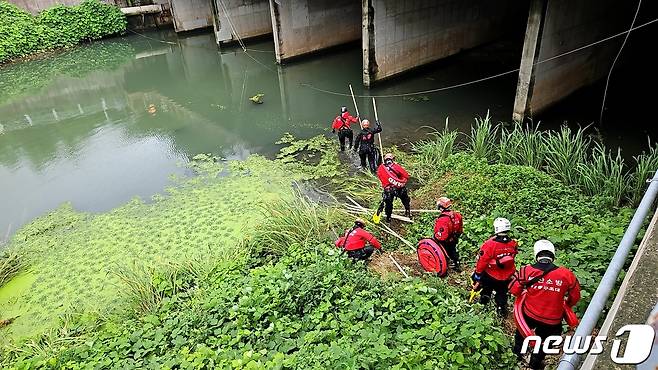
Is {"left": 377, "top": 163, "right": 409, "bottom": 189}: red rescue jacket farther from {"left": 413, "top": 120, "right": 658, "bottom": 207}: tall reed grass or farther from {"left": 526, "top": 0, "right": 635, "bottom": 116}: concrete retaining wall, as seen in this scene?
{"left": 526, "top": 0, "right": 635, "bottom": 116}: concrete retaining wall

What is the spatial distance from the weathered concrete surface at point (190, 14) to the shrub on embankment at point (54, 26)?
3.44 meters

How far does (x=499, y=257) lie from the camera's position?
188 inches

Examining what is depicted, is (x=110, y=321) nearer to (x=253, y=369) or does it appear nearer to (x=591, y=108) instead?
(x=253, y=369)

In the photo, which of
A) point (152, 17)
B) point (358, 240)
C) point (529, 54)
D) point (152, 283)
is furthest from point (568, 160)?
point (152, 17)

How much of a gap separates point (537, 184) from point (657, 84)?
31.8ft

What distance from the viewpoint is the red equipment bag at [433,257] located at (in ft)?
19.4

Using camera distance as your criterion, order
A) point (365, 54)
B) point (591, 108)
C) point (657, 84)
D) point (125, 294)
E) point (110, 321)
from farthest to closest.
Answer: point (365, 54) < point (657, 84) < point (591, 108) < point (125, 294) < point (110, 321)

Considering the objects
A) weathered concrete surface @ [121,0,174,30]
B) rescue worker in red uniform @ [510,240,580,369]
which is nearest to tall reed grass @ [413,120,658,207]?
rescue worker in red uniform @ [510,240,580,369]

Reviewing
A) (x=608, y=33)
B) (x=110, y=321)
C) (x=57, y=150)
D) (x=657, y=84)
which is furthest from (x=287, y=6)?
(x=110, y=321)

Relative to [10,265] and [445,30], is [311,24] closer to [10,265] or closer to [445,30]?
[445,30]

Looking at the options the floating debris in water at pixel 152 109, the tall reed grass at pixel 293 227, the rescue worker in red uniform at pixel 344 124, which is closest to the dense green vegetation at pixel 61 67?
the floating debris in water at pixel 152 109

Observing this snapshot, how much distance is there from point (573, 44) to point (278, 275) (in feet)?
35.7

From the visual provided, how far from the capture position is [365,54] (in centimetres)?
1484

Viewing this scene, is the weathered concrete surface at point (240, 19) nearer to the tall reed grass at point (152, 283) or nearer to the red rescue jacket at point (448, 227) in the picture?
the tall reed grass at point (152, 283)
